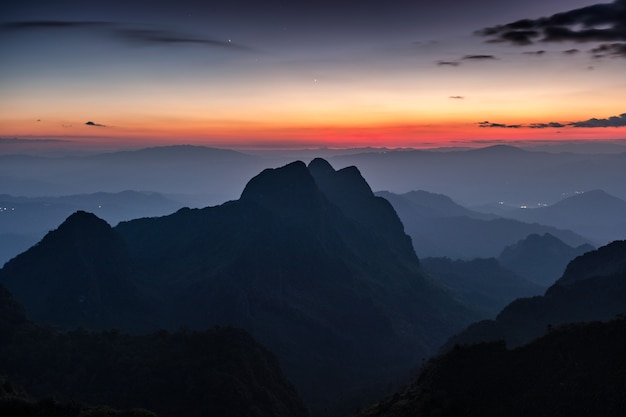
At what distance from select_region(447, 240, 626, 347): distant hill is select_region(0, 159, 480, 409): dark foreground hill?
86.1 feet

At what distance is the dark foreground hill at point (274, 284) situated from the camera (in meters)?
108

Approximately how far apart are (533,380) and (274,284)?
9915 centimetres

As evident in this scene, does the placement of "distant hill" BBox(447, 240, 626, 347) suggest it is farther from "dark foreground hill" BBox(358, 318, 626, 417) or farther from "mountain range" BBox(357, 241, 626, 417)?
"dark foreground hill" BBox(358, 318, 626, 417)

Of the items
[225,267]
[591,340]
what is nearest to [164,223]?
[225,267]

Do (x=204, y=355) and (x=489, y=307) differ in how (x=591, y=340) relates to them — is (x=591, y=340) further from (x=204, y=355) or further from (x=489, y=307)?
(x=489, y=307)

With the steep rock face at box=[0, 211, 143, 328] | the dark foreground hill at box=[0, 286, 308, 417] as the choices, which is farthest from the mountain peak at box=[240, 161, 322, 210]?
the dark foreground hill at box=[0, 286, 308, 417]

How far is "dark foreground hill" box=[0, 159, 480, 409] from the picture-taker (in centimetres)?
10788

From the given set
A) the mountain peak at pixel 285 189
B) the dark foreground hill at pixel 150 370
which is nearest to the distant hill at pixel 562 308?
the dark foreground hill at pixel 150 370

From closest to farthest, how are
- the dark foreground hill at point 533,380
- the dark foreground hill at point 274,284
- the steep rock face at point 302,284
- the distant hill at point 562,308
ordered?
the dark foreground hill at point 533,380 < the distant hill at point 562,308 < the dark foreground hill at point 274,284 < the steep rock face at point 302,284

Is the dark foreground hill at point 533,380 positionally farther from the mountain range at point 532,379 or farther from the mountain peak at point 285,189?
the mountain peak at point 285,189

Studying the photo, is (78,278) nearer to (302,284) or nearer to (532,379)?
(302,284)

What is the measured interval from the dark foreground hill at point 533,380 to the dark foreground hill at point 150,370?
24.2 metres

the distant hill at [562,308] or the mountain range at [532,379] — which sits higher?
the mountain range at [532,379]

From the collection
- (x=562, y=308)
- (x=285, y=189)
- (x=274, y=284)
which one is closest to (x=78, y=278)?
(x=274, y=284)
